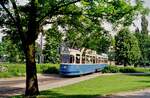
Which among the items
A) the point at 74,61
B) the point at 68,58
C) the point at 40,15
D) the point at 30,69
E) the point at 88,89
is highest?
the point at 40,15

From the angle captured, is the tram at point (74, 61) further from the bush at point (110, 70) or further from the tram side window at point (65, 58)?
the bush at point (110, 70)

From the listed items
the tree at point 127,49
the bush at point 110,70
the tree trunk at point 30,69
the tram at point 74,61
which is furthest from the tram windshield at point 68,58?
the tree at point 127,49

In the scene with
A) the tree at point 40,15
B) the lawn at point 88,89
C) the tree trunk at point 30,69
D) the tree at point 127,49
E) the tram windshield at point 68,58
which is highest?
the tree at point 127,49

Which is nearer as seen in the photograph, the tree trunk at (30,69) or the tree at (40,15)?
the tree at (40,15)

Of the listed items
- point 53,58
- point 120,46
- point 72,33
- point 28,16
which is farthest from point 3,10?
point 120,46

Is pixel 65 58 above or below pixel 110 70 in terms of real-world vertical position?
above

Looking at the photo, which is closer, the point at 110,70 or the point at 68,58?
the point at 68,58

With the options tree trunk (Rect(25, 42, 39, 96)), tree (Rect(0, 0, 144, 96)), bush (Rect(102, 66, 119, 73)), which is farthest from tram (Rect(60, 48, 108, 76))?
tree trunk (Rect(25, 42, 39, 96))

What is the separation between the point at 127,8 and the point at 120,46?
258 feet

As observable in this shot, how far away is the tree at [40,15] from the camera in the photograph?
821 inches

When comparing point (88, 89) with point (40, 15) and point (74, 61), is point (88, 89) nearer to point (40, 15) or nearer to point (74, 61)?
point (40, 15)

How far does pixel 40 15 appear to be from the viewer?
22.7 meters

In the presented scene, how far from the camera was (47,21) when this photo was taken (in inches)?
927

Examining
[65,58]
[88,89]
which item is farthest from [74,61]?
[88,89]
